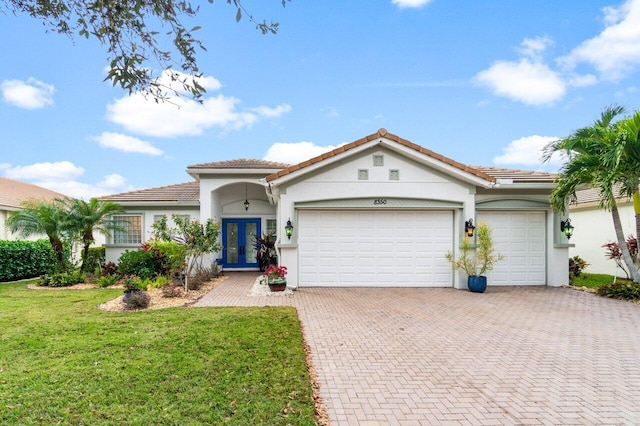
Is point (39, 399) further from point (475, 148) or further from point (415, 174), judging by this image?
point (475, 148)

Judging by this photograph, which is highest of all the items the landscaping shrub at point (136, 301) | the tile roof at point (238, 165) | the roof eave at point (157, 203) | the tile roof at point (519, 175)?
the tile roof at point (238, 165)

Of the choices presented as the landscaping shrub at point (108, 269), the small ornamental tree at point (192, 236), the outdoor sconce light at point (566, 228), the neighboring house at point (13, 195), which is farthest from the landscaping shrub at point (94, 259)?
the outdoor sconce light at point (566, 228)

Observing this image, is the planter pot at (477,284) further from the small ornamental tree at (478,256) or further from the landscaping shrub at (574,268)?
the landscaping shrub at (574,268)

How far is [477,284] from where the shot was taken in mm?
11070

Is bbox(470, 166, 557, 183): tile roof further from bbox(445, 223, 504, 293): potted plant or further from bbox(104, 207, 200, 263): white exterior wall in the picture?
bbox(104, 207, 200, 263): white exterior wall

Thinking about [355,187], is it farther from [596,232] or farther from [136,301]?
[596,232]

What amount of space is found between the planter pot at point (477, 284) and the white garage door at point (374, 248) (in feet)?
2.95

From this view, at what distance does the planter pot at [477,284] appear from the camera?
11.1 meters

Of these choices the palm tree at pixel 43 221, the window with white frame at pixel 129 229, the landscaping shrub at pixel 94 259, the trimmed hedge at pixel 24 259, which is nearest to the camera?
the palm tree at pixel 43 221

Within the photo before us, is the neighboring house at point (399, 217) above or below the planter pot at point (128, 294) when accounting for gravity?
above

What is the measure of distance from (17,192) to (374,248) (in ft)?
74.1

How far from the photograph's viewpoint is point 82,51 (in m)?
4.32

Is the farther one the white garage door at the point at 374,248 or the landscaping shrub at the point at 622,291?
the white garage door at the point at 374,248

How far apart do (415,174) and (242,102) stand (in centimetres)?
699
